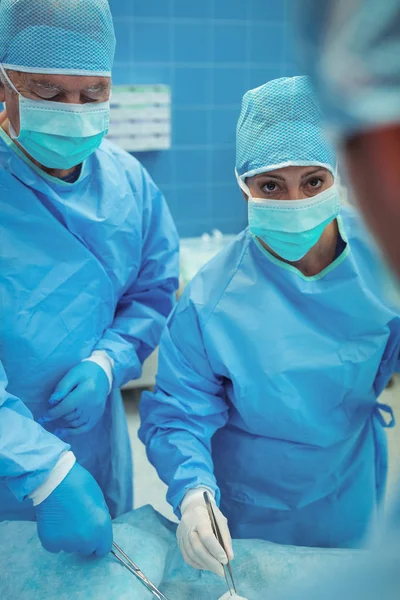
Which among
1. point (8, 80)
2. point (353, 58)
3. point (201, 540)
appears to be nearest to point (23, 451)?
→ point (201, 540)

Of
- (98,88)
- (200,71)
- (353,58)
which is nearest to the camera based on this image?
(353,58)

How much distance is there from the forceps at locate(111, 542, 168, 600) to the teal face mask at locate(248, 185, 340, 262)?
71 cm

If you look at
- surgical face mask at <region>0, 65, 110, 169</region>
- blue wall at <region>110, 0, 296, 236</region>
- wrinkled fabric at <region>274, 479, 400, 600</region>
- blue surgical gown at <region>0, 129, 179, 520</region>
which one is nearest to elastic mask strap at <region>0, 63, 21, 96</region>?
surgical face mask at <region>0, 65, 110, 169</region>

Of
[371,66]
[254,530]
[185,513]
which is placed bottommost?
[254,530]

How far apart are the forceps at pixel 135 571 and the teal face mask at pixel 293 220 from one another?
706 mm

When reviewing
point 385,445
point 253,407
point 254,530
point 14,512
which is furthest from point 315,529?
point 14,512

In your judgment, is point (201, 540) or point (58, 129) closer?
point (201, 540)

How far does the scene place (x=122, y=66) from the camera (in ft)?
10.5

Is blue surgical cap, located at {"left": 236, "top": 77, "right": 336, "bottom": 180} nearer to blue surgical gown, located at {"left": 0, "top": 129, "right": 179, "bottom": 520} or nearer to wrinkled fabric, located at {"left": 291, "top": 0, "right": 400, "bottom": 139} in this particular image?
blue surgical gown, located at {"left": 0, "top": 129, "right": 179, "bottom": 520}

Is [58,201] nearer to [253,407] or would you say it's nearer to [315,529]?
[253,407]

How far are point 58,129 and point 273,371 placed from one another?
2.31 feet

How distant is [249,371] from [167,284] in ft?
1.55

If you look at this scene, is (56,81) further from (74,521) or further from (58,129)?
(74,521)

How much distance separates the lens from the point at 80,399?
1426 millimetres
